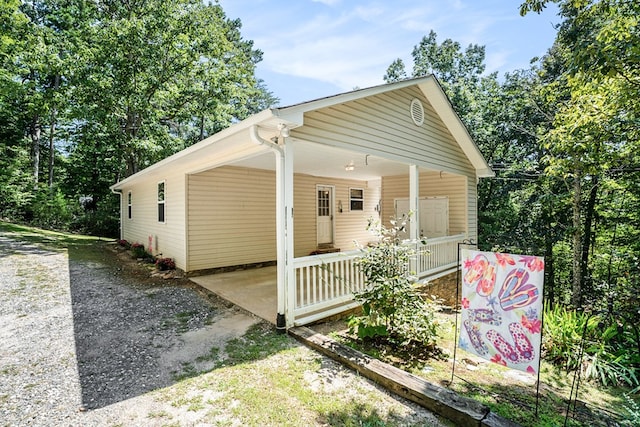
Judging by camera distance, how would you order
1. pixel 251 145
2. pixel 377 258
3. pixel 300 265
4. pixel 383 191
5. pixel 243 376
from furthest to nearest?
1. pixel 383 191
2. pixel 251 145
3. pixel 300 265
4. pixel 377 258
5. pixel 243 376

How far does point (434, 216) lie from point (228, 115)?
12.7 metres

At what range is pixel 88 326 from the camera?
15.0 ft

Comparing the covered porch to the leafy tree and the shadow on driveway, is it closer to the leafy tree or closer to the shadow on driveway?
the shadow on driveway

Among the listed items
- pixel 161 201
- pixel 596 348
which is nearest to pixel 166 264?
pixel 161 201

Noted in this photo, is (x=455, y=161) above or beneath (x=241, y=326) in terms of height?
above

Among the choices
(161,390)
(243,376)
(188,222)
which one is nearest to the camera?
(161,390)

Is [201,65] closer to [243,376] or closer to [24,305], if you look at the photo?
[24,305]

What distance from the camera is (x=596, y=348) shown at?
4293 mm

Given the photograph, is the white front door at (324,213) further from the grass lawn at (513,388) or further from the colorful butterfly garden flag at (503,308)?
the colorful butterfly garden flag at (503,308)

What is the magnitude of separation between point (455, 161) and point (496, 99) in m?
A: 7.19

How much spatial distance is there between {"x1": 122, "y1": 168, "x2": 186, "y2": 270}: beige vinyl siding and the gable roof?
561 millimetres

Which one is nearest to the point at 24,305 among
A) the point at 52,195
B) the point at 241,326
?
the point at 241,326

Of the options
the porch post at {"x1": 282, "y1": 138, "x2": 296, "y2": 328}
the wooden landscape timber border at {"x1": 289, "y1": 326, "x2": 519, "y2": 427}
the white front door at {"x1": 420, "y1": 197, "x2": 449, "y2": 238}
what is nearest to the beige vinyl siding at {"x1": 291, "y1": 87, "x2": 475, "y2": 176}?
the porch post at {"x1": 282, "y1": 138, "x2": 296, "y2": 328}

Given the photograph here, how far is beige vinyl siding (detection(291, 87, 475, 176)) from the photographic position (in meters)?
4.89
